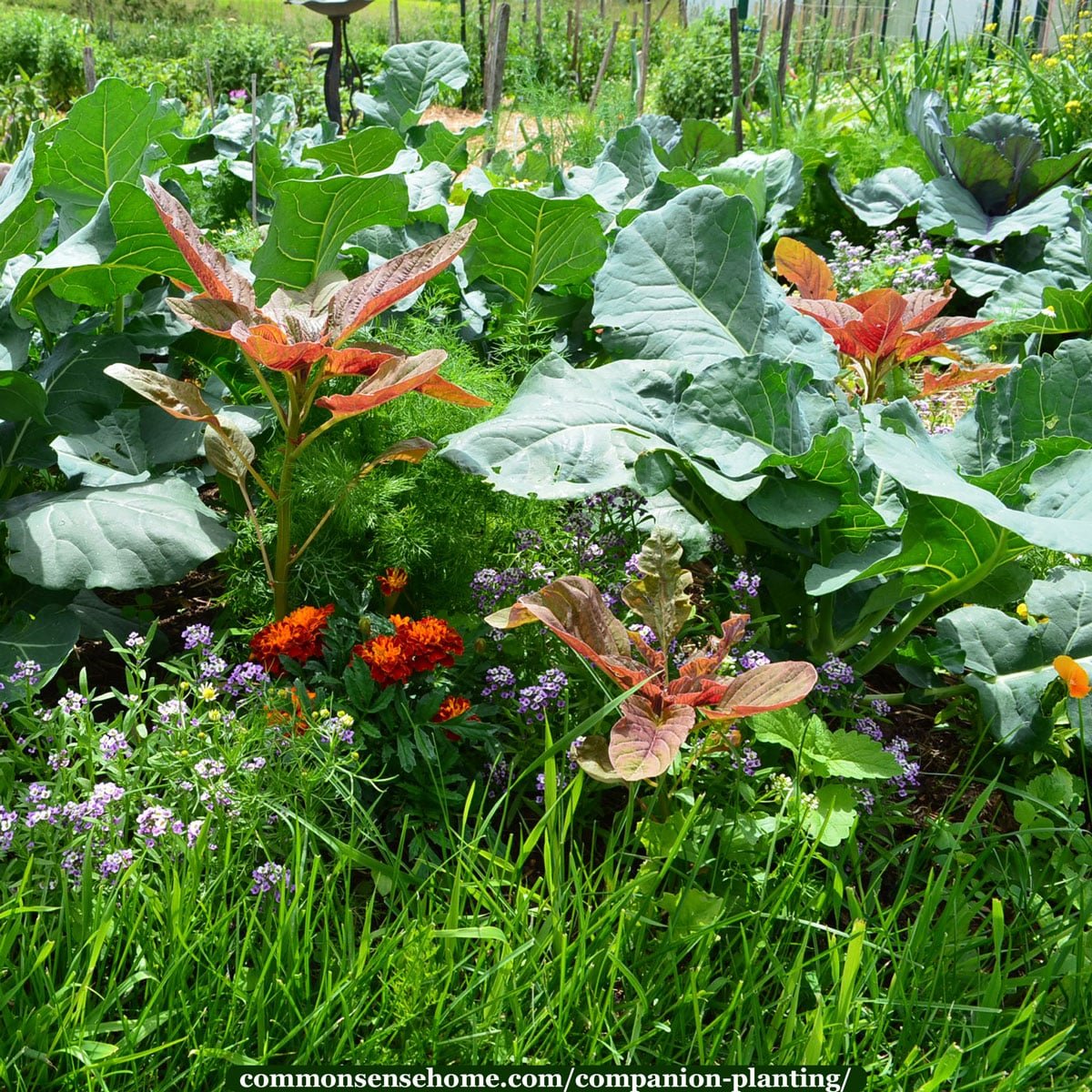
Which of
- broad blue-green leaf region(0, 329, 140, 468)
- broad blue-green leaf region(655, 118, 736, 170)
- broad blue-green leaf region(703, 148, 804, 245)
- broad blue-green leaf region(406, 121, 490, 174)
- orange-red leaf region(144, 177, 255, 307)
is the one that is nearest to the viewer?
orange-red leaf region(144, 177, 255, 307)

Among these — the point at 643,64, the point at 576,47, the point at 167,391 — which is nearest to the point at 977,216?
the point at 643,64

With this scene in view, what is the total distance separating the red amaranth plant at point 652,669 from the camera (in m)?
1.37

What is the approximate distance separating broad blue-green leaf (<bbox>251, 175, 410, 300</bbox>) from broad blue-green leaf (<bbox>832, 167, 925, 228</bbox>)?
2447 mm

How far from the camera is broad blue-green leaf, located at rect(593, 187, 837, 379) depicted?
197 centimetres

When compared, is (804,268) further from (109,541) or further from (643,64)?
(643,64)

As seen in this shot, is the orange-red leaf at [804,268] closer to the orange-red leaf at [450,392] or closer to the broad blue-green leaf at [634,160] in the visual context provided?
the broad blue-green leaf at [634,160]

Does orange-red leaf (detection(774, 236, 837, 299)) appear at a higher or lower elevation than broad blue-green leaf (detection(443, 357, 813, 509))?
higher

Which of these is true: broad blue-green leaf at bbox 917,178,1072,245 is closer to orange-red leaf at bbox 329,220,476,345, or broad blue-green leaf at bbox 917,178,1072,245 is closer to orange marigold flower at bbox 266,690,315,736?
orange-red leaf at bbox 329,220,476,345

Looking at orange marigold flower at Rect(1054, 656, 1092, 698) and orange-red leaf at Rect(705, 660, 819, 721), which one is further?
orange marigold flower at Rect(1054, 656, 1092, 698)

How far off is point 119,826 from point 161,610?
0.79 m

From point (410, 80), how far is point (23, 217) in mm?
2074

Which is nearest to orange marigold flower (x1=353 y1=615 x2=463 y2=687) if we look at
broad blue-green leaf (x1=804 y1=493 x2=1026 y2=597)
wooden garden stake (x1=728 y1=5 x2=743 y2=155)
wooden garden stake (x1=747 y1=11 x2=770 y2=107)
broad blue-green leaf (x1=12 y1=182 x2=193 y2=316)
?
broad blue-green leaf (x1=804 y1=493 x2=1026 y2=597)

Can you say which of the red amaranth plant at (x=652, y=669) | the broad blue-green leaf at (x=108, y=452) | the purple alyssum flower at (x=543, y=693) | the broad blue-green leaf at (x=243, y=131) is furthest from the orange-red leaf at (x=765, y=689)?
the broad blue-green leaf at (x=243, y=131)

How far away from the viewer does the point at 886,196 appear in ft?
12.7
